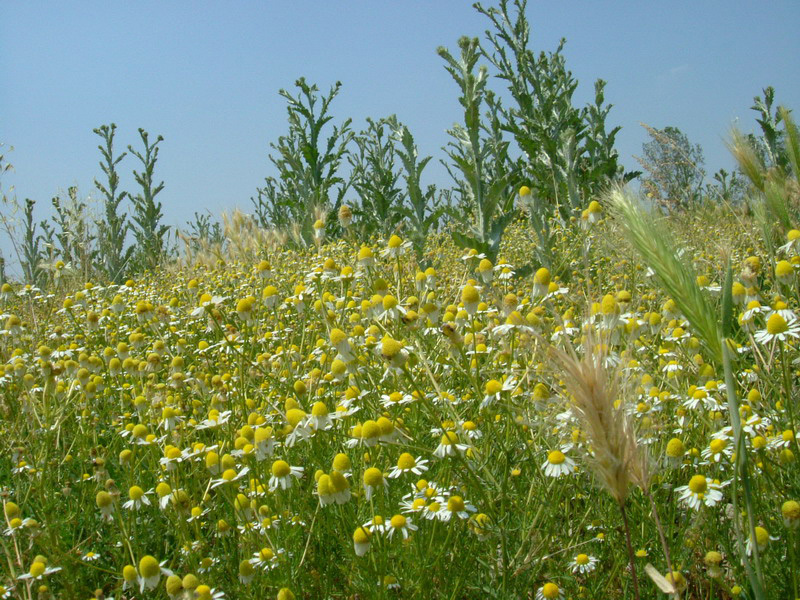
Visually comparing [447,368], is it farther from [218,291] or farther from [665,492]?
[218,291]

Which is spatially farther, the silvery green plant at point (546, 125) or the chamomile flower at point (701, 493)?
the silvery green plant at point (546, 125)

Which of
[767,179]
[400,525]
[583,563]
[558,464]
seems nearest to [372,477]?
[400,525]

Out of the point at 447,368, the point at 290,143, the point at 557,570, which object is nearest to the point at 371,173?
the point at 290,143

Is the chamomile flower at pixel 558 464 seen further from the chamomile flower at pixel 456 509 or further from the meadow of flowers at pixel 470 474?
the chamomile flower at pixel 456 509

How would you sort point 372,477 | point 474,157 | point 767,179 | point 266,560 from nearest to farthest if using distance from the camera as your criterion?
1. point 372,477
2. point 266,560
3. point 767,179
4. point 474,157

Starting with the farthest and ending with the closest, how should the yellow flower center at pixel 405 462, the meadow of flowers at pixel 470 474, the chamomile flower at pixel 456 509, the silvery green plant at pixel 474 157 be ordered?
the silvery green plant at pixel 474 157 → the yellow flower center at pixel 405 462 → the chamomile flower at pixel 456 509 → the meadow of flowers at pixel 470 474

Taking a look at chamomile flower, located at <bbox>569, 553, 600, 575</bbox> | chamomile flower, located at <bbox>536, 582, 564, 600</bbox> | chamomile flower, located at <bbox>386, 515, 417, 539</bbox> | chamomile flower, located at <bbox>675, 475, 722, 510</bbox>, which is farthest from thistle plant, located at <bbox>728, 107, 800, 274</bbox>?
chamomile flower, located at <bbox>386, 515, 417, 539</bbox>

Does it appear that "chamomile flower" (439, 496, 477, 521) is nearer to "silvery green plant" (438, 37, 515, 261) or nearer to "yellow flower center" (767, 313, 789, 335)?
"yellow flower center" (767, 313, 789, 335)

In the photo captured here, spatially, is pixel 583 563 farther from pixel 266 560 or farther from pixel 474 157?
pixel 474 157

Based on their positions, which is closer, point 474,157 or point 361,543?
point 361,543

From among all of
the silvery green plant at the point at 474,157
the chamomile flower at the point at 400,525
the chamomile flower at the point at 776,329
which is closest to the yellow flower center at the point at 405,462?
the chamomile flower at the point at 400,525

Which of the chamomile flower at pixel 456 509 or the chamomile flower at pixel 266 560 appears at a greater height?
the chamomile flower at pixel 456 509

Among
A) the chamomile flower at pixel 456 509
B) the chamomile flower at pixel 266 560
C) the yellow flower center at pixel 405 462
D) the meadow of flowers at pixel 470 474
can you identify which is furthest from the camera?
the yellow flower center at pixel 405 462

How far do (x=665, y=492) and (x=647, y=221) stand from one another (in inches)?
46.9
